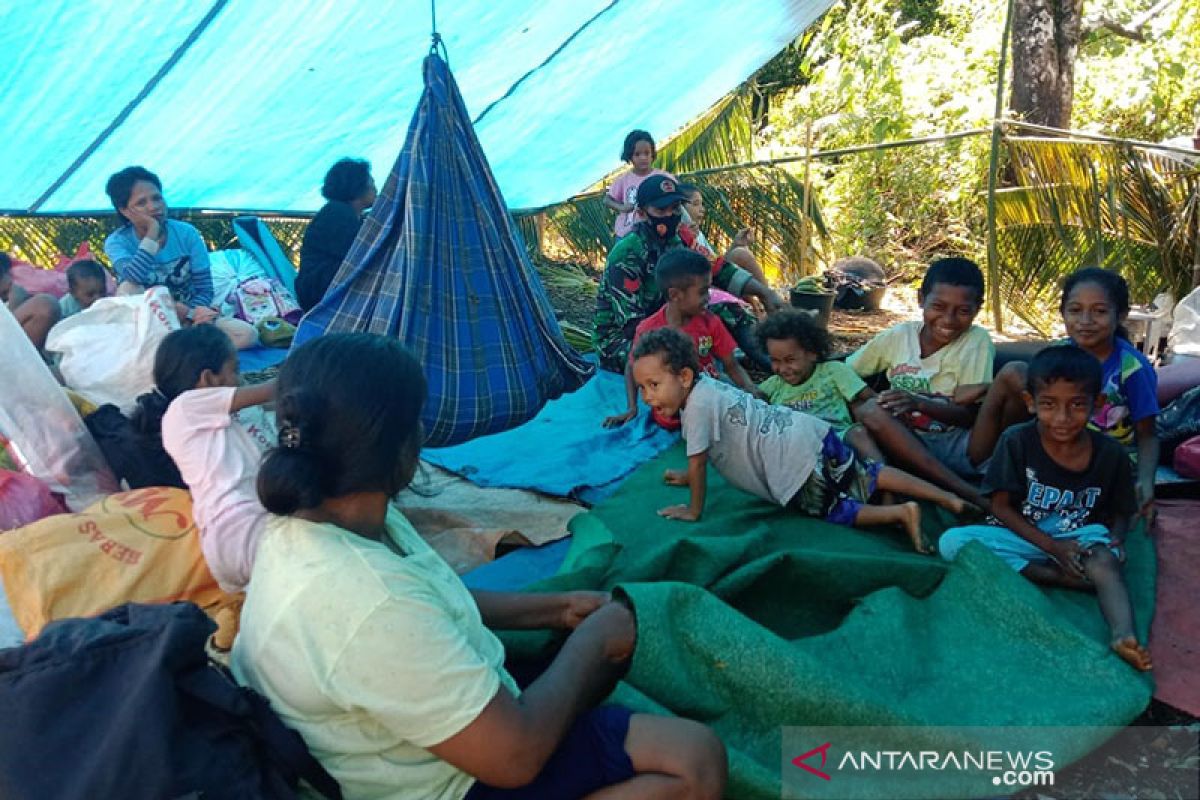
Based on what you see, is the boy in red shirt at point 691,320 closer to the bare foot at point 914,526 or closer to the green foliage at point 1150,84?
the bare foot at point 914,526

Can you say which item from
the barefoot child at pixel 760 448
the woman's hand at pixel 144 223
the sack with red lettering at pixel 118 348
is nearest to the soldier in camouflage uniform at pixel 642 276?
the barefoot child at pixel 760 448

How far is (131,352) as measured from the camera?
2.75 metres

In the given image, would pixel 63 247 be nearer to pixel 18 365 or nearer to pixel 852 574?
pixel 18 365

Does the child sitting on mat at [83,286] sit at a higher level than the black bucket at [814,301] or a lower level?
higher

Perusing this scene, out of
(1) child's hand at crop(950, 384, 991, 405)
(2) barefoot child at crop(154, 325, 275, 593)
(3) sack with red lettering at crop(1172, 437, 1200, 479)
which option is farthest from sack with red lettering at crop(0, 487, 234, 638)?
(3) sack with red lettering at crop(1172, 437, 1200, 479)

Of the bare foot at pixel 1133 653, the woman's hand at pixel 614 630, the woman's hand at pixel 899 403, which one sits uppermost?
the woman's hand at pixel 614 630

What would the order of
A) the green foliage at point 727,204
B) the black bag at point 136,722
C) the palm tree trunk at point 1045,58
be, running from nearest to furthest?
1. the black bag at point 136,722
2. the green foliage at point 727,204
3. the palm tree trunk at point 1045,58

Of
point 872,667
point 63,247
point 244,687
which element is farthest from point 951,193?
point 244,687

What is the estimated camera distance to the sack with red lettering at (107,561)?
5.85 ft

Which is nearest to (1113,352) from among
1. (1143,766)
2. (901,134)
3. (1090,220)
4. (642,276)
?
(1143,766)

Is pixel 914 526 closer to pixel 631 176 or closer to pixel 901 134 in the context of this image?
pixel 631 176

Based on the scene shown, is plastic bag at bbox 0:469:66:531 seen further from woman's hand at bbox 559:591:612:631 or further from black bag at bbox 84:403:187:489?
woman's hand at bbox 559:591:612:631

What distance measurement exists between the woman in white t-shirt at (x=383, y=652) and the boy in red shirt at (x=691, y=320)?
2.02 m

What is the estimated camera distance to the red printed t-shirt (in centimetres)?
338
